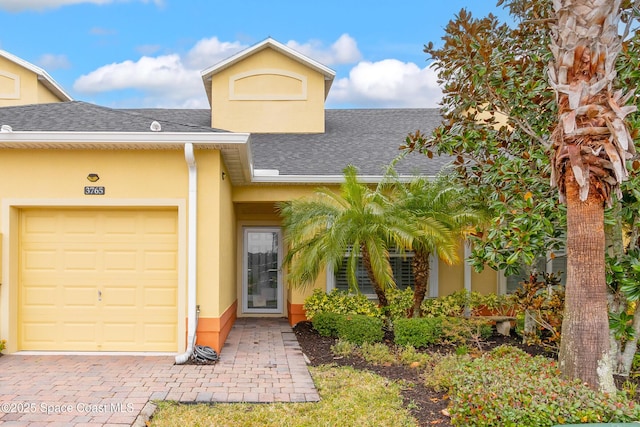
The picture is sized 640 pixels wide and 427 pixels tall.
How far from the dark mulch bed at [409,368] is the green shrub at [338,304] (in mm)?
502

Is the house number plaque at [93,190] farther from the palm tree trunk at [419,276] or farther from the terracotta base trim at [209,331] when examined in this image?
the palm tree trunk at [419,276]

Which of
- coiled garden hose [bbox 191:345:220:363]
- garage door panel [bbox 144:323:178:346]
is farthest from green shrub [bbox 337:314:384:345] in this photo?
garage door panel [bbox 144:323:178:346]

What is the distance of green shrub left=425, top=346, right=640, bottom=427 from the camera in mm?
4590

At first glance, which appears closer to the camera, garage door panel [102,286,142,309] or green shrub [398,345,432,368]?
green shrub [398,345,432,368]

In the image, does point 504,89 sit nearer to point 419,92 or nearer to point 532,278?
point 532,278

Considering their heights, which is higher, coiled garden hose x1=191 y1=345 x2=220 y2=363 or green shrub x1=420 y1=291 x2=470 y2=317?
green shrub x1=420 y1=291 x2=470 y2=317

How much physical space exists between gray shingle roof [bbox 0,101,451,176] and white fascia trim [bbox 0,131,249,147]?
0.69ft

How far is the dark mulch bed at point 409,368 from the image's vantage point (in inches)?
224

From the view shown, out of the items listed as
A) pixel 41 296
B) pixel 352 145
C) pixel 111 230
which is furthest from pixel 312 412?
pixel 352 145

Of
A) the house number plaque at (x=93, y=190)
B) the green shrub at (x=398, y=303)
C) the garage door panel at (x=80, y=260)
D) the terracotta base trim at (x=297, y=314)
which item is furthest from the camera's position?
the terracotta base trim at (x=297, y=314)

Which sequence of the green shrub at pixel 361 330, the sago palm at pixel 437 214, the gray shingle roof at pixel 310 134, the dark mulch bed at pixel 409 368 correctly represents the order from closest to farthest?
the dark mulch bed at pixel 409 368, the gray shingle roof at pixel 310 134, the sago palm at pixel 437 214, the green shrub at pixel 361 330

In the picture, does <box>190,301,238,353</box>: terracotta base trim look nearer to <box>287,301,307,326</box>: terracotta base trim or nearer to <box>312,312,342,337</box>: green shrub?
<box>312,312,342,337</box>: green shrub

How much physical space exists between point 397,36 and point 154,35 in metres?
8.88

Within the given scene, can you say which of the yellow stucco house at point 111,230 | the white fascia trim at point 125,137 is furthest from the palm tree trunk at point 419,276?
the white fascia trim at point 125,137
